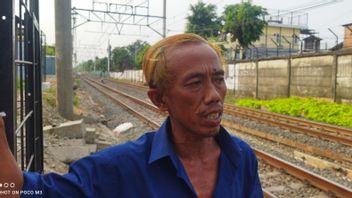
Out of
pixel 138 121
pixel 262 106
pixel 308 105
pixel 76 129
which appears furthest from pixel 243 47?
pixel 76 129

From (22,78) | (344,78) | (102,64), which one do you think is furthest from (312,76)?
(102,64)

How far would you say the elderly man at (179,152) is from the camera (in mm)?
1364

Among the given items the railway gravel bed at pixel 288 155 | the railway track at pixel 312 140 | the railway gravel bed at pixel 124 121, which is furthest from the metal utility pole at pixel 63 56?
the railway gravel bed at pixel 288 155

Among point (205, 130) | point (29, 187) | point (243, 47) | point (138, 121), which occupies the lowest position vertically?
point (138, 121)

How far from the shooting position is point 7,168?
1129mm

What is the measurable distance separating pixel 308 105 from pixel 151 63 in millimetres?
16270

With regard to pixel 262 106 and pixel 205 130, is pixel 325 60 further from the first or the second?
pixel 205 130

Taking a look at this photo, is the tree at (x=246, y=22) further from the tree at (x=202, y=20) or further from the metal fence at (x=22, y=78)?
the metal fence at (x=22, y=78)

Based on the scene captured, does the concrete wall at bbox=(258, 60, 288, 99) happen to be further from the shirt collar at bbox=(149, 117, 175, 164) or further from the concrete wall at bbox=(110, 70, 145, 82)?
the concrete wall at bbox=(110, 70, 145, 82)

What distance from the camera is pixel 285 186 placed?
20.8 ft

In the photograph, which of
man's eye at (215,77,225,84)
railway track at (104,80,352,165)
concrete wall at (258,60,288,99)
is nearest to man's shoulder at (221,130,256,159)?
man's eye at (215,77,225,84)

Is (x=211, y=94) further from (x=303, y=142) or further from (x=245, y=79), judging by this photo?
(x=245, y=79)

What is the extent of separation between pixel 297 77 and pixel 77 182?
798 inches

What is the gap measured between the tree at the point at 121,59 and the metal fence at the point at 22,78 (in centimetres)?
8544
